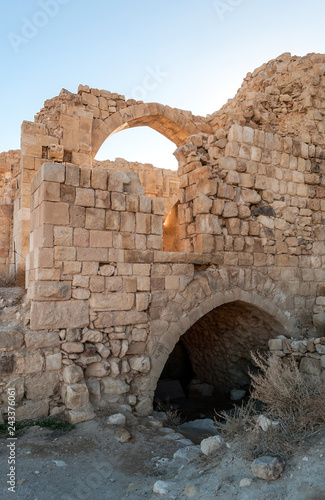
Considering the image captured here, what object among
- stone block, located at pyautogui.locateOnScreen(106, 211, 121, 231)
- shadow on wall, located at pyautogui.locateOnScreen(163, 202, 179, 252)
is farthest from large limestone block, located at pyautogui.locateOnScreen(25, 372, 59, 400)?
shadow on wall, located at pyautogui.locateOnScreen(163, 202, 179, 252)

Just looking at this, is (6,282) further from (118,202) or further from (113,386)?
(113,386)

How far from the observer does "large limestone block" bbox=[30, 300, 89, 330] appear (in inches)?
164

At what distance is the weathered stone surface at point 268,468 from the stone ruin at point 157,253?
2.11 meters

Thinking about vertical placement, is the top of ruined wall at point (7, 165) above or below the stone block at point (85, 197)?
above

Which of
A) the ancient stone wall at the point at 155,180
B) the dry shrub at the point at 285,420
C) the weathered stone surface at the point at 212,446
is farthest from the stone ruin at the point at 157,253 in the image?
the ancient stone wall at the point at 155,180

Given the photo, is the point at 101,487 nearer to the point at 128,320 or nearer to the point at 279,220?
the point at 128,320

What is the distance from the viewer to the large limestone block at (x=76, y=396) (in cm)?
404

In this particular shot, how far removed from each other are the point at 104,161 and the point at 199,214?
25.9 ft

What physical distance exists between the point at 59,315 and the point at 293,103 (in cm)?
611

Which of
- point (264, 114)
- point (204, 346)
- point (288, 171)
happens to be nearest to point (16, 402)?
point (204, 346)

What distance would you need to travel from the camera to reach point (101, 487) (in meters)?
2.93

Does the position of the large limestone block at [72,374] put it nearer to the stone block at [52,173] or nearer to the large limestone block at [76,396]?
the large limestone block at [76,396]

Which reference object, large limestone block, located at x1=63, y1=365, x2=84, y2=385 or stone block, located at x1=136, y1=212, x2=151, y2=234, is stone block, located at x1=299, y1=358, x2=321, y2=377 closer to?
stone block, located at x1=136, y1=212, x2=151, y2=234

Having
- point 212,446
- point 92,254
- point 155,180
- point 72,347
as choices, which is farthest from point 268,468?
point 155,180
